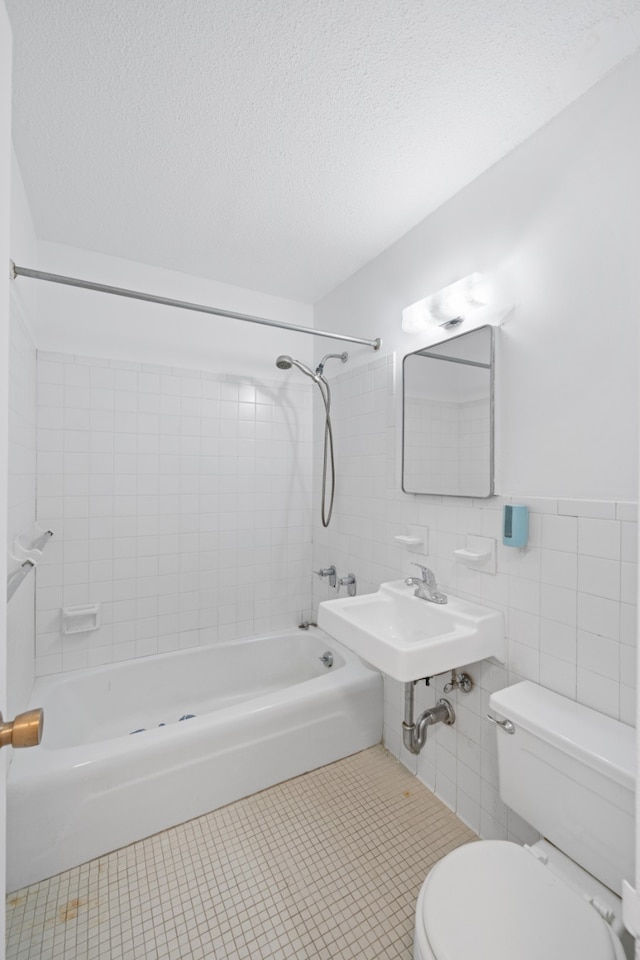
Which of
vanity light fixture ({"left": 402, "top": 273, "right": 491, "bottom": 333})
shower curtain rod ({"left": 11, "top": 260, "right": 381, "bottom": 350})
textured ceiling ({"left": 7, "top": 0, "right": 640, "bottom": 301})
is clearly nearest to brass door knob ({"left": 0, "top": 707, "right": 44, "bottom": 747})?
shower curtain rod ({"left": 11, "top": 260, "right": 381, "bottom": 350})

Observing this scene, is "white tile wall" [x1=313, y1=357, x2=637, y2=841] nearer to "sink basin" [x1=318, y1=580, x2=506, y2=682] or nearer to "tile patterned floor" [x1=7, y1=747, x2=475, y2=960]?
"sink basin" [x1=318, y1=580, x2=506, y2=682]

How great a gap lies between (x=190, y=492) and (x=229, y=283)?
4.17 ft

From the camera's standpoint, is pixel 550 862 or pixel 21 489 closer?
pixel 550 862

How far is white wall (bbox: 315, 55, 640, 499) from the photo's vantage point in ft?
3.79

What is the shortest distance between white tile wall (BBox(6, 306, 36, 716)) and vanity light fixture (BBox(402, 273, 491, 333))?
151 centimetres

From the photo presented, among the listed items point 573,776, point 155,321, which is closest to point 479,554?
point 573,776

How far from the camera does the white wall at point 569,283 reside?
1.16m

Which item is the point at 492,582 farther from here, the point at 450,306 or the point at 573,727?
the point at 450,306

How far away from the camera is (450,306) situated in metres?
1.65

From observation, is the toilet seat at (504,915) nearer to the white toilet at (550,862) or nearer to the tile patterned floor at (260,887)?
the white toilet at (550,862)

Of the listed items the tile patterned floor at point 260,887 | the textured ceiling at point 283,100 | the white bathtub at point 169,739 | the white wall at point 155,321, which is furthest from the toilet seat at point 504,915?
the white wall at point 155,321

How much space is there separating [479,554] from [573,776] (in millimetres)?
681

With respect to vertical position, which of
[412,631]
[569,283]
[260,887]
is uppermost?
[569,283]

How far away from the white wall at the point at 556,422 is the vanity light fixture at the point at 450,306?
8cm
